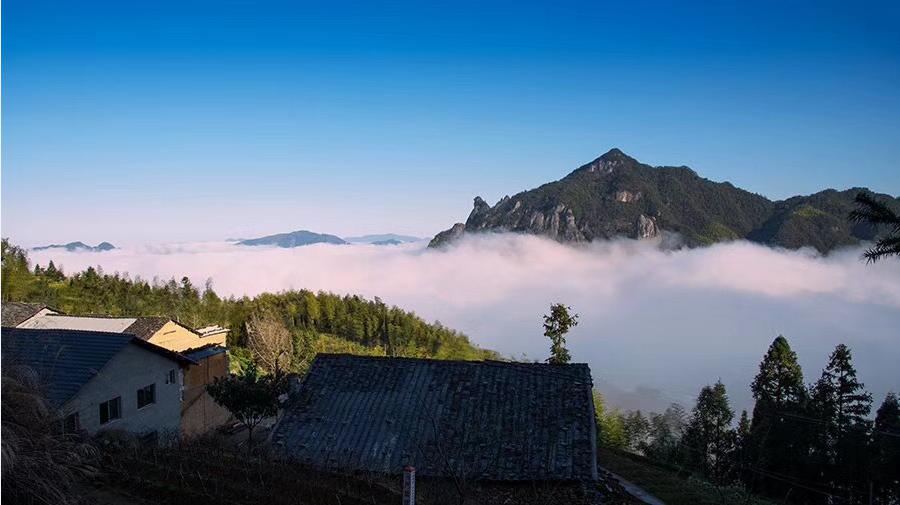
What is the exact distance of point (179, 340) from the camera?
33.5 meters

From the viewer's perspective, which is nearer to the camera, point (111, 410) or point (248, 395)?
point (248, 395)

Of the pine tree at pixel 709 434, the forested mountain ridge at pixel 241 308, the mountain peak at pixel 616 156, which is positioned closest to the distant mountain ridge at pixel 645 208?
the mountain peak at pixel 616 156

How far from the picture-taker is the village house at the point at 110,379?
50.7 feet

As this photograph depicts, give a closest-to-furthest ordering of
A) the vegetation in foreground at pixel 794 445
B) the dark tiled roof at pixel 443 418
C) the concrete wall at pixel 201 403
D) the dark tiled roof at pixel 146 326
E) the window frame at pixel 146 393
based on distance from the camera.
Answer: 1. the dark tiled roof at pixel 443 418
2. the window frame at pixel 146 393
3. the vegetation in foreground at pixel 794 445
4. the concrete wall at pixel 201 403
5. the dark tiled roof at pixel 146 326

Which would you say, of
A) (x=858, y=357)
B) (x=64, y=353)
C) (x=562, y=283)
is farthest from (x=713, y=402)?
(x=562, y=283)

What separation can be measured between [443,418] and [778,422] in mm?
18521

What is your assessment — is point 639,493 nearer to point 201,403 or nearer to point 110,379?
point 110,379

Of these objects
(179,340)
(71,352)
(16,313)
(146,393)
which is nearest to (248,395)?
(71,352)

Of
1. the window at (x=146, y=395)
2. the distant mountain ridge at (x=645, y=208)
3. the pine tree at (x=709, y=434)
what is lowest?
the pine tree at (x=709, y=434)

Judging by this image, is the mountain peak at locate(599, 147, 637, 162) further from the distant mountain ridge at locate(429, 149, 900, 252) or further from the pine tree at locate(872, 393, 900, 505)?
the pine tree at locate(872, 393, 900, 505)

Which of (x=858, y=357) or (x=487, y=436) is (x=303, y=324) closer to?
(x=487, y=436)

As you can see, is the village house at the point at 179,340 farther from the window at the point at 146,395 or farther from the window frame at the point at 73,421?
the window frame at the point at 73,421

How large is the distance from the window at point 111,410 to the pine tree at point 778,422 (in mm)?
21789

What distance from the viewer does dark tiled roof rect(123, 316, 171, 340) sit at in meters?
30.1
